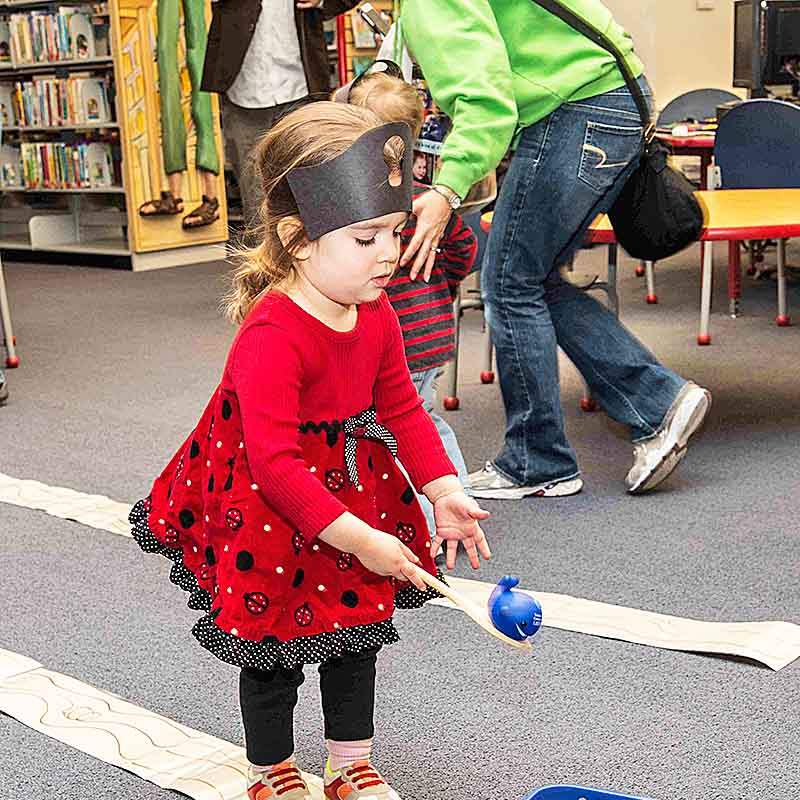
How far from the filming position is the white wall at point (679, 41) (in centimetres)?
800

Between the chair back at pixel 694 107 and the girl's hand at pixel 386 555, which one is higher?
the girl's hand at pixel 386 555

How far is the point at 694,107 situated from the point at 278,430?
207 inches

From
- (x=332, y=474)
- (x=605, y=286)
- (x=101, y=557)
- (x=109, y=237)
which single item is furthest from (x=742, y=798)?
(x=109, y=237)

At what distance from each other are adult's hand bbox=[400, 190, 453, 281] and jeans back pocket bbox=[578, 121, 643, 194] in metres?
0.44

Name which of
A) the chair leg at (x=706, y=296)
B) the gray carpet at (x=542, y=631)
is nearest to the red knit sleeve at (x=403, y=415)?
the gray carpet at (x=542, y=631)

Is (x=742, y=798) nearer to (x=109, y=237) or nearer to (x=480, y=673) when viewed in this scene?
(x=480, y=673)

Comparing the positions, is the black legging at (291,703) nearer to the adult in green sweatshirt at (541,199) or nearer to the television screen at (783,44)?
the adult in green sweatshirt at (541,199)

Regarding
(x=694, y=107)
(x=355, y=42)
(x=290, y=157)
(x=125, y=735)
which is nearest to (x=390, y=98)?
(x=290, y=157)

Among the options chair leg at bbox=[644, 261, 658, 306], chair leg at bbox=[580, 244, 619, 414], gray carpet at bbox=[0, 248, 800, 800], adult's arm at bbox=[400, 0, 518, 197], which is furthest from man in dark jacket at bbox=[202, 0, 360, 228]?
adult's arm at bbox=[400, 0, 518, 197]

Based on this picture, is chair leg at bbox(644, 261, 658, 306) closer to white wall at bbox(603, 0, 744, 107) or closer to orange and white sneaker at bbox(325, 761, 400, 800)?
white wall at bbox(603, 0, 744, 107)

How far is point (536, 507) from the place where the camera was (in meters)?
2.69

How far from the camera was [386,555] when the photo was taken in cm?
128

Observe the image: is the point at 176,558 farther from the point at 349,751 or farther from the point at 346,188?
the point at 346,188

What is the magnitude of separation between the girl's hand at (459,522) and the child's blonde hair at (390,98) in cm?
82
